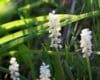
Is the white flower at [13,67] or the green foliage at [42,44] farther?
the green foliage at [42,44]

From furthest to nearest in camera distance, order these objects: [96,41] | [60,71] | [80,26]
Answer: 1. [80,26]
2. [96,41]
3. [60,71]

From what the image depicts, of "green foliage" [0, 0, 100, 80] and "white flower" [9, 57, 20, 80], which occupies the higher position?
"green foliage" [0, 0, 100, 80]

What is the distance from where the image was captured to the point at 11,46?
1.29 m

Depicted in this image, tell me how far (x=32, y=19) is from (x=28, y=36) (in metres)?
0.15

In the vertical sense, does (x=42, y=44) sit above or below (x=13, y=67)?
above

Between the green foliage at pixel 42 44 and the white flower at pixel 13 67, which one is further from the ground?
the green foliage at pixel 42 44

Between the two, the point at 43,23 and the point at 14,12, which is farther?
the point at 14,12

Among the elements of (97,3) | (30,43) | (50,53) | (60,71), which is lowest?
(60,71)

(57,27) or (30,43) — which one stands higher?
(30,43)

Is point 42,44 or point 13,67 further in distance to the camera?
point 42,44

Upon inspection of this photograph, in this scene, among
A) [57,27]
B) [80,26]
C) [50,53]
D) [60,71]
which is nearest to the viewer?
[57,27]

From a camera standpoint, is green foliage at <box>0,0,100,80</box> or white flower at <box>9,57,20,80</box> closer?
white flower at <box>9,57,20,80</box>

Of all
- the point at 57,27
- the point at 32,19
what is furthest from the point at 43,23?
the point at 57,27

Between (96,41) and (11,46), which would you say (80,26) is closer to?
(96,41)
